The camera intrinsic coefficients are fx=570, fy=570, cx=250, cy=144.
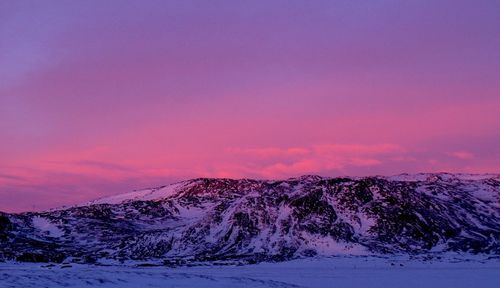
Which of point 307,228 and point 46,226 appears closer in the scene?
point 307,228

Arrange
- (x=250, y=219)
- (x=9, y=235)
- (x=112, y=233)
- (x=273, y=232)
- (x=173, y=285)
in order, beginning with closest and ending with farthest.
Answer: (x=173, y=285), (x=273, y=232), (x=250, y=219), (x=9, y=235), (x=112, y=233)

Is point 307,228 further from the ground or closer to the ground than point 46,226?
further from the ground

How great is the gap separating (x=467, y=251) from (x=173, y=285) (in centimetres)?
9615

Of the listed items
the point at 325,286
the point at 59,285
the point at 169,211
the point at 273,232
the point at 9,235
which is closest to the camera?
the point at 59,285

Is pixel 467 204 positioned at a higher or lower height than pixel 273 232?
higher

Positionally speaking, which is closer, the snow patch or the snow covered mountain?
the snow covered mountain

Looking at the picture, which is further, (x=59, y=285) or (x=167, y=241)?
(x=167, y=241)

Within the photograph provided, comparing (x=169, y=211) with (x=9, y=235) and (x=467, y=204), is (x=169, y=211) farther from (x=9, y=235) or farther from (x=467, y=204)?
(x=467, y=204)

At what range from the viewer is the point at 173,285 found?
3047 cm

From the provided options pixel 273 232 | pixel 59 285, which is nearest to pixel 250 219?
pixel 273 232

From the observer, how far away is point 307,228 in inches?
5143

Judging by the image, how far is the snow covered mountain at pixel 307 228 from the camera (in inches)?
4751

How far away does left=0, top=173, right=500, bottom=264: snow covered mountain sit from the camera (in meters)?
121

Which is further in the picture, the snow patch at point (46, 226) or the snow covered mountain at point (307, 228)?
the snow patch at point (46, 226)
